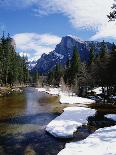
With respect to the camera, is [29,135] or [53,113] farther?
[53,113]

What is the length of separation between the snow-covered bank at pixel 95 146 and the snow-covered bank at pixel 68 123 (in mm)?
3281

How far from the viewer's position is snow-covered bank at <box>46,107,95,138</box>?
2517cm

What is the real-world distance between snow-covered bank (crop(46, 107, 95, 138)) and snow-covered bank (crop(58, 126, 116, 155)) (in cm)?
328

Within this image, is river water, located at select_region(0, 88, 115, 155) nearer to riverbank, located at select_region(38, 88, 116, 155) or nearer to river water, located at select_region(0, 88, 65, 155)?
river water, located at select_region(0, 88, 65, 155)

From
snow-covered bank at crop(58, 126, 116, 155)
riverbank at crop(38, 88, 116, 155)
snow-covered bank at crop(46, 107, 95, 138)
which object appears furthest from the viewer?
snow-covered bank at crop(46, 107, 95, 138)

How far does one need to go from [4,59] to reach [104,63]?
42.0 m

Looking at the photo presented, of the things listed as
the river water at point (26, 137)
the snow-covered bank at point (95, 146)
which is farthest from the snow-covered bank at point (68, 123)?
the snow-covered bank at point (95, 146)

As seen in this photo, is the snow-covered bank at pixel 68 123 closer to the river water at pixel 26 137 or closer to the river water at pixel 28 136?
the river water at pixel 28 136

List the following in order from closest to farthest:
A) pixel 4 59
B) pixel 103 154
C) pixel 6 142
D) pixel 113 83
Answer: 1. pixel 103 154
2. pixel 6 142
3. pixel 113 83
4. pixel 4 59

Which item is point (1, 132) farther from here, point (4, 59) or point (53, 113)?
point (4, 59)


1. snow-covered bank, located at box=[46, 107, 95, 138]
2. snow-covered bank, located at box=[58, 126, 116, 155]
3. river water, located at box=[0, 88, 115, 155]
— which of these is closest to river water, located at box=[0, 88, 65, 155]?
river water, located at box=[0, 88, 115, 155]

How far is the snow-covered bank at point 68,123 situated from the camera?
82.6ft

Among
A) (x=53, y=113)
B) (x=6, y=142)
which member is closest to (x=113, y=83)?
(x=53, y=113)

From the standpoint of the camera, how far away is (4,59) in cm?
9525
